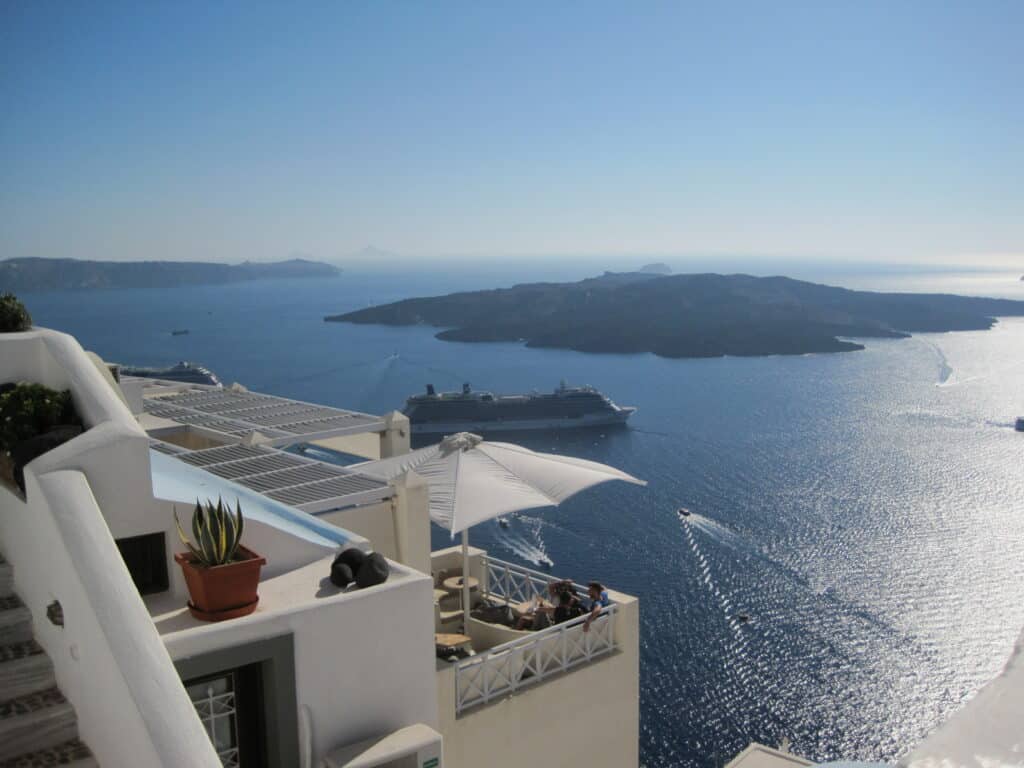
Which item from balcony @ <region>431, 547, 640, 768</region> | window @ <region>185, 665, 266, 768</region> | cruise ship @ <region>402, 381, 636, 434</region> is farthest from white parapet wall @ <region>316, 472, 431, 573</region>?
cruise ship @ <region>402, 381, 636, 434</region>

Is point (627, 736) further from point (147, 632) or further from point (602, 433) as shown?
point (602, 433)

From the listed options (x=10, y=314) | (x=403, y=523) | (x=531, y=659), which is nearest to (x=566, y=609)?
(x=531, y=659)

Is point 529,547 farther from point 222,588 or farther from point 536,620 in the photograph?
point 222,588

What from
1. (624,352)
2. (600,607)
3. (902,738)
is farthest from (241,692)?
(624,352)

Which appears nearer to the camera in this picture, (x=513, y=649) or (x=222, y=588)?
(x=222, y=588)

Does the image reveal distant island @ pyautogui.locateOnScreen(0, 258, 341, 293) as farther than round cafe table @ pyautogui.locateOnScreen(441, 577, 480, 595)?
Yes

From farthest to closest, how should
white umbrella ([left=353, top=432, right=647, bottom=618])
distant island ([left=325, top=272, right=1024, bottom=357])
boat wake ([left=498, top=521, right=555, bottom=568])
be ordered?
distant island ([left=325, top=272, right=1024, bottom=357]) < boat wake ([left=498, top=521, right=555, bottom=568]) < white umbrella ([left=353, top=432, right=647, bottom=618])

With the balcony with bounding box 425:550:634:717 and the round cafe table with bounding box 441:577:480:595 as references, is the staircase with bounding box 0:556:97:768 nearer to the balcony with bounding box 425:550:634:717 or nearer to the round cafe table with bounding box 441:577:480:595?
the balcony with bounding box 425:550:634:717
